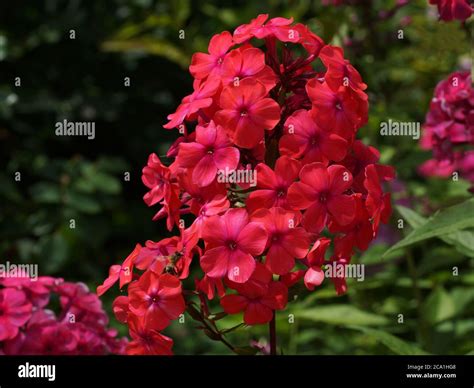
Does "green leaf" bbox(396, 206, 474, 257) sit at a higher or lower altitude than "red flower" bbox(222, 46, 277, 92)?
lower

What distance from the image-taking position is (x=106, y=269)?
2.87 m

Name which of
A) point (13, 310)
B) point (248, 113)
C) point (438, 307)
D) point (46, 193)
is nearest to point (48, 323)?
point (13, 310)

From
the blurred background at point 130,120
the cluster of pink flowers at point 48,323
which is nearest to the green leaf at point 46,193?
the blurred background at point 130,120

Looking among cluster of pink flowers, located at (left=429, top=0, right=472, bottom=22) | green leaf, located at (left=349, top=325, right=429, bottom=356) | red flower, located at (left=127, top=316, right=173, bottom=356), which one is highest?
cluster of pink flowers, located at (left=429, top=0, right=472, bottom=22)

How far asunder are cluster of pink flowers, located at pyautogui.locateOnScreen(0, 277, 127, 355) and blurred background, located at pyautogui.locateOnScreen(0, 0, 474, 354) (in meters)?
0.78

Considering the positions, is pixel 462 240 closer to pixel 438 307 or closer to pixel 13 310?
pixel 438 307

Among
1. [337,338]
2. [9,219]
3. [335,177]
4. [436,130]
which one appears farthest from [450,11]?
[9,219]

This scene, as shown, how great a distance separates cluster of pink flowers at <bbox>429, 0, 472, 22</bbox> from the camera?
1588 mm

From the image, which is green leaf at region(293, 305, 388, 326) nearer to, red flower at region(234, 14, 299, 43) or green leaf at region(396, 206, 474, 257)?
green leaf at region(396, 206, 474, 257)

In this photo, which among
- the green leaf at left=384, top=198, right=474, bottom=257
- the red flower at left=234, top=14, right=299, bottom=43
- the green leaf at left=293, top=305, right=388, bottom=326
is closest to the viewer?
the red flower at left=234, top=14, right=299, bottom=43

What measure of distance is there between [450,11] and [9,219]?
1.60 meters

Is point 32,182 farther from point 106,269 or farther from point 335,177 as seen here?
point 335,177

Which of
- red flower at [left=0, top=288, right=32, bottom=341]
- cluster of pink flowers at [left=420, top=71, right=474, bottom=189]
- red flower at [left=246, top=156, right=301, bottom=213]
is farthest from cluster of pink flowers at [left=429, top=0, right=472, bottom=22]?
red flower at [left=0, top=288, right=32, bottom=341]

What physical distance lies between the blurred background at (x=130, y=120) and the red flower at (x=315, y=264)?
3.58 ft
